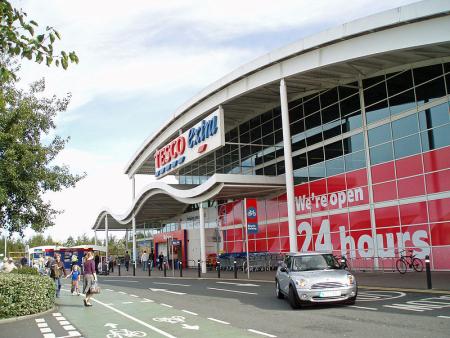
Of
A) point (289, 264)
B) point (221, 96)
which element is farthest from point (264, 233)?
point (289, 264)

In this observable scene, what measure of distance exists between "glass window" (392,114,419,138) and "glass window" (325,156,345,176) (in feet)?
12.8

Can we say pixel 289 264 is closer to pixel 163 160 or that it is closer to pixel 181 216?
pixel 163 160

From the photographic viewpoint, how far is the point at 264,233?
1337 inches

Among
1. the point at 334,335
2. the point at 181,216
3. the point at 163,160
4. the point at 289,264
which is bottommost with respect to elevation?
the point at 334,335

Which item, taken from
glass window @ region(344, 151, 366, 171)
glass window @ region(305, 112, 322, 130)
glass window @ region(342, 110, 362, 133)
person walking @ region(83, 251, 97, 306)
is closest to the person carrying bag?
person walking @ region(83, 251, 97, 306)

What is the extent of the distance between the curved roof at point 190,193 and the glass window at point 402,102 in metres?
8.47

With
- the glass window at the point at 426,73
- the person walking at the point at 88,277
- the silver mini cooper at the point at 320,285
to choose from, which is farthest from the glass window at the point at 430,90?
the person walking at the point at 88,277

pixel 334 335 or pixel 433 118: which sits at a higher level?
pixel 433 118

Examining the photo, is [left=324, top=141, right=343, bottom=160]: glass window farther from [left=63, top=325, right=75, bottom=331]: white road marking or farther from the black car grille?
[left=63, top=325, right=75, bottom=331]: white road marking

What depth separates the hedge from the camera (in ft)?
44.6

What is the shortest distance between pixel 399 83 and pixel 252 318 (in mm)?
16243

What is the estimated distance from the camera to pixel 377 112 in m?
25.1

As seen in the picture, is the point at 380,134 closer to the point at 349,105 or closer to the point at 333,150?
the point at 349,105

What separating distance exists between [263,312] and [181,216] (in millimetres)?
37663
